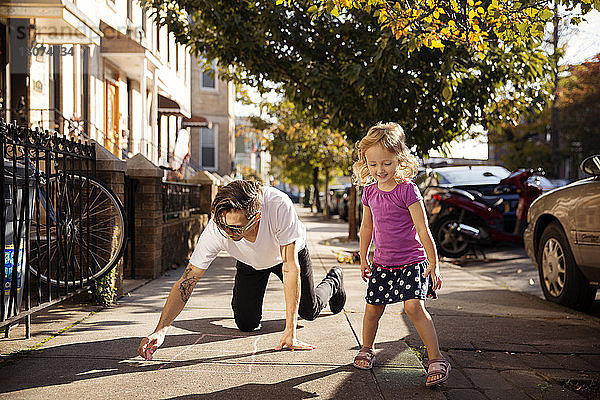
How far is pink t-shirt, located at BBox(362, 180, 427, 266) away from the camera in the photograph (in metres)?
4.34

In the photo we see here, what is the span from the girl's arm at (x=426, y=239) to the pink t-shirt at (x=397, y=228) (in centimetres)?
8

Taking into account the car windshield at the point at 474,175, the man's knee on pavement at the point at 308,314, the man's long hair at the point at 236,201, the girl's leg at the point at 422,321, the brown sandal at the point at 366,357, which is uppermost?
the car windshield at the point at 474,175

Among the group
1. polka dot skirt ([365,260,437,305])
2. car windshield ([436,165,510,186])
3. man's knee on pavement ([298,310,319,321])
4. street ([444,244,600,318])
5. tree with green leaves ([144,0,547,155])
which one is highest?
tree with green leaves ([144,0,547,155])

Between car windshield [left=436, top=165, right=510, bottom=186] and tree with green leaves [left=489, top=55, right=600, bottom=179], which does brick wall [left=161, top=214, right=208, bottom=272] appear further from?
tree with green leaves [left=489, top=55, right=600, bottom=179]

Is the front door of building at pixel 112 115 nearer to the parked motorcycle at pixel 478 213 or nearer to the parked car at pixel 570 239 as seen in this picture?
the parked motorcycle at pixel 478 213

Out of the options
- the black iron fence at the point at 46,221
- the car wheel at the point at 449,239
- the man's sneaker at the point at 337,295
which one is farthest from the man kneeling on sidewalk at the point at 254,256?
the car wheel at the point at 449,239

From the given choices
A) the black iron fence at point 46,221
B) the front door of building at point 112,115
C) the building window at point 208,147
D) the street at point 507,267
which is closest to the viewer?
the black iron fence at point 46,221

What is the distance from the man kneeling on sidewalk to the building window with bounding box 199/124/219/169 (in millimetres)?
29084

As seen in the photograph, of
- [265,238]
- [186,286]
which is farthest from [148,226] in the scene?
[186,286]

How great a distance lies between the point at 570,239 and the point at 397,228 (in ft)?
→ 10.0

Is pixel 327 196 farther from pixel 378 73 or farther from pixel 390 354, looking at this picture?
pixel 390 354

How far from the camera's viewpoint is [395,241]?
4.39 metres

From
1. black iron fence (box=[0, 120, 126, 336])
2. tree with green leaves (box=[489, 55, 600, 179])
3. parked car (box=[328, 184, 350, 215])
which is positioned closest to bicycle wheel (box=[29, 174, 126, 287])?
black iron fence (box=[0, 120, 126, 336])

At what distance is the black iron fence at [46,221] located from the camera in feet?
14.5
